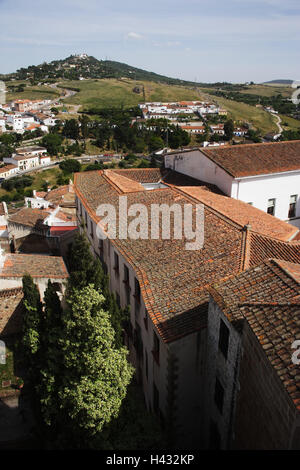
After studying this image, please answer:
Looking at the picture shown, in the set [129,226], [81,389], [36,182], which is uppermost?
[129,226]

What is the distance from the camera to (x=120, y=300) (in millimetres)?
20422

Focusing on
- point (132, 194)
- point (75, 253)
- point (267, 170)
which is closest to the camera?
point (75, 253)

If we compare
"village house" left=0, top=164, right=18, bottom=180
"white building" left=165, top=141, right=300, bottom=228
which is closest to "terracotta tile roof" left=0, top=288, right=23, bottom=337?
"white building" left=165, top=141, right=300, bottom=228

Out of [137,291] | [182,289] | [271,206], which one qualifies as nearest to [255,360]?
[182,289]

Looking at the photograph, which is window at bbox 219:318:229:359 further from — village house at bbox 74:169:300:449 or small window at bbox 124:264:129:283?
small window at bbox 124:264:129:283

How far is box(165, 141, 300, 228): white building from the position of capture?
25.6 m

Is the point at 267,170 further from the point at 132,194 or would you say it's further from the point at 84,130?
the point at 84,130

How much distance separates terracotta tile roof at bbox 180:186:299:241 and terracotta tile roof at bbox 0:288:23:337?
42.6ft

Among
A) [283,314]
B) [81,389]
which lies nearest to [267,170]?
[283,314]

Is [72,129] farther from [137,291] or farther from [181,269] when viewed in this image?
[181,269]

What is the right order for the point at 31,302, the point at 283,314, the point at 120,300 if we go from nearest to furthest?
the point at 283,314
the point at 31,302
the point at 120,300

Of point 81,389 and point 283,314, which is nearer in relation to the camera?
point 283,314

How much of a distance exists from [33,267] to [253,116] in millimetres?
166844

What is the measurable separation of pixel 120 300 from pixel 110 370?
31.7 feet
